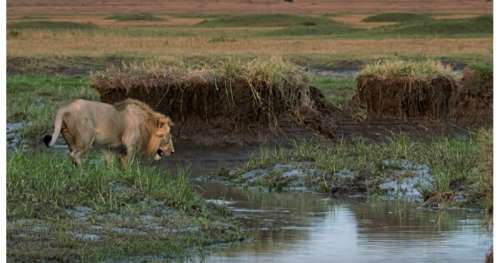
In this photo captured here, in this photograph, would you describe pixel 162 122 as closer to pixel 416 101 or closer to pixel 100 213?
pixel 100 213

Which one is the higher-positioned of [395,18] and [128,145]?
[395,18]

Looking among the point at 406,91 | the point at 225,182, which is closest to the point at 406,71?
the point at 406,91

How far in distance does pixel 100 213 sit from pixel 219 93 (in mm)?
11115

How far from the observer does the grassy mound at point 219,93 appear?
24344 millimetres

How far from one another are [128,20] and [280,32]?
2291cm

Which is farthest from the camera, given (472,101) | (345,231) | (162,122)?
(472,101)

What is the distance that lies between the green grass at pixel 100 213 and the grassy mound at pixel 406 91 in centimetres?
1153

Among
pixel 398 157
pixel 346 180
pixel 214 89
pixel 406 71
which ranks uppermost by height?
pixel 406 71

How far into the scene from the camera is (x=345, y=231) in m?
14.7

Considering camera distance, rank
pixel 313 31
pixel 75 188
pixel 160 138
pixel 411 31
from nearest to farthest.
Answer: pixel 75 188, pixel 160 138, pixel 411 31, pixel 313 31

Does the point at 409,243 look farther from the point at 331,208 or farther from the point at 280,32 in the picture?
the point at 280,32

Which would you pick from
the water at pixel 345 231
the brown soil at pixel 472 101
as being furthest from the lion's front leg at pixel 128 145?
the brown soil at pixel 472 101

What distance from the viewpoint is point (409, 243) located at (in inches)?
548

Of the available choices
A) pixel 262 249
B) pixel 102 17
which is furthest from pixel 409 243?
pixel 102 17
